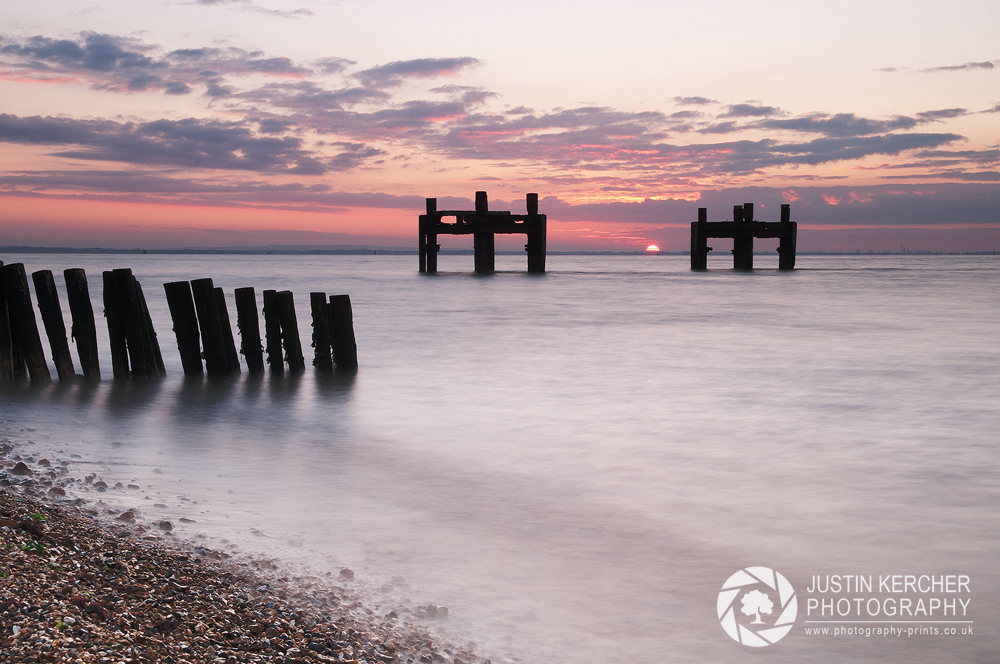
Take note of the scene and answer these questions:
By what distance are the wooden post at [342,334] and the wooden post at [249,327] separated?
0.92 meters

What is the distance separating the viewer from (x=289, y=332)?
9117 millimetres

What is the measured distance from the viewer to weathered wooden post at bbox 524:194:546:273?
32.6m

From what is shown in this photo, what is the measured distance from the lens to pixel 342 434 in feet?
21.9

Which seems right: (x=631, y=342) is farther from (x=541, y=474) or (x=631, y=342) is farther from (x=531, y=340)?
(x=541, y=474)

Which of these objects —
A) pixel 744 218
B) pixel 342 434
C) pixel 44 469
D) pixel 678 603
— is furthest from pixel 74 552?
pixel 744 218

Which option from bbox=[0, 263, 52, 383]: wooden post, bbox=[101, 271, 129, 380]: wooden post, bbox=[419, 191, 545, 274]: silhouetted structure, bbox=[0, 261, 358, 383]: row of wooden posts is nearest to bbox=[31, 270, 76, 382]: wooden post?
bbox=[0, 261, 358, 383]: row of wooden posts

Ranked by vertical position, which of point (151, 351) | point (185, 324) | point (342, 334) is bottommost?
point (151, 351)

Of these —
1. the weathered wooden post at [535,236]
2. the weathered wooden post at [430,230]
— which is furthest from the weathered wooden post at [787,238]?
the weathered wooden post at [430,230]

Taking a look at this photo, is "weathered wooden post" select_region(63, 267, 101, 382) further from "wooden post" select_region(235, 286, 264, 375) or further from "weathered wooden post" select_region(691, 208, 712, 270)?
"weathered wooden post" select_region(691, 208, 712, 270)

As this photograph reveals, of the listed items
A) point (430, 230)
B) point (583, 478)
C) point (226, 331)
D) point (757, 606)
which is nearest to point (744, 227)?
point (430, 230)

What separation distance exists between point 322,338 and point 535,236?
2720 cm

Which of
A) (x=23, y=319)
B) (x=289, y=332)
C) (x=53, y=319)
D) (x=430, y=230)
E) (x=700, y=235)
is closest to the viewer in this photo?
(x=23, y=319)

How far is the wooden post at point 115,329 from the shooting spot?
8.31 meters

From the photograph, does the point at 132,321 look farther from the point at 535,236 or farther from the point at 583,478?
the point at 535,236
